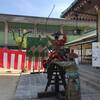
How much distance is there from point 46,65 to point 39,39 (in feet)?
24.6

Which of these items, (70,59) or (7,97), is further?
(7,97)

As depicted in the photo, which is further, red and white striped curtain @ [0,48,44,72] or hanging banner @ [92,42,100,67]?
red and white striped curtain @ [0,48,44,72]

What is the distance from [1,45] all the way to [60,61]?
43.5m

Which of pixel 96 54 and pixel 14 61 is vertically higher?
pixel 96 54

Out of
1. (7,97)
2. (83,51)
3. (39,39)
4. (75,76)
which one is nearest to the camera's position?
(75,76)

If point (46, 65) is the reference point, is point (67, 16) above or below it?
above

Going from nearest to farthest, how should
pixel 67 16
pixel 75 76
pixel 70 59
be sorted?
pixel 75 76 → pixel 70 59 → pixel 67 16

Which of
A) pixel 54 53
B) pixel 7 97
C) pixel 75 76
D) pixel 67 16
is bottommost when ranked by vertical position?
pixel 7 97

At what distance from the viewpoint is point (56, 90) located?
341 inches

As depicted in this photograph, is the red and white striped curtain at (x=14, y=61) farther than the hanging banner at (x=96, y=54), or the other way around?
the red and white striped curtain at (x=14, y=61)

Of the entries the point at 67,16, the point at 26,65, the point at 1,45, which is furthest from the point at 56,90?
the point at 1,45

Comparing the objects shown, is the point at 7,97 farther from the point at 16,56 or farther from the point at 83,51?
the point at 83,51

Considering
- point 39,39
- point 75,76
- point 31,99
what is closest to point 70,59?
point 75,76

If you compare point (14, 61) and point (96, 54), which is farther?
point (14, 61)
